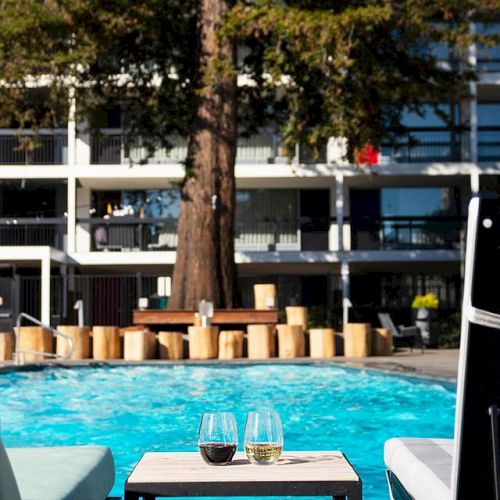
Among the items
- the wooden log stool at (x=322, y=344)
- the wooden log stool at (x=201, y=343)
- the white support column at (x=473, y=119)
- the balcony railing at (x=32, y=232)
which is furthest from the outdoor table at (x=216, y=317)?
the white support column at (x=473, y=119)

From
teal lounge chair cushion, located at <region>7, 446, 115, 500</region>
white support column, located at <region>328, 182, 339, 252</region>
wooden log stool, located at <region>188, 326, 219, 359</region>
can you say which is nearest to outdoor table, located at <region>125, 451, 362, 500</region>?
teal lounge chair cushion, located at <region>7, 446, 115, 500</region>

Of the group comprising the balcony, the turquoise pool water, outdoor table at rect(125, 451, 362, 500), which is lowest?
the turquoise pool water

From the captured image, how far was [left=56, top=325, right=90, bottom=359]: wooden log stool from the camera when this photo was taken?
1705cm

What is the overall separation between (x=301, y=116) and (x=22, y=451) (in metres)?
17.7

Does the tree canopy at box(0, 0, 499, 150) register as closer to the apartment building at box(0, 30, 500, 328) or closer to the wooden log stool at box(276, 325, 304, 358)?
the wooden log stool at box(276, 325, 304, 358)

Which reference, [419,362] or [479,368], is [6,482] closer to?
[479,368]

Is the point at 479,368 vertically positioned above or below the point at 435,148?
below

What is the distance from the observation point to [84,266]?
30016mm

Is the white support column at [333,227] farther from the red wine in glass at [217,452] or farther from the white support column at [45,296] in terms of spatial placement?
the red wine in glass at [217,452]

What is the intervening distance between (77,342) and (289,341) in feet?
12.3

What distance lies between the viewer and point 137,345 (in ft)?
55.3

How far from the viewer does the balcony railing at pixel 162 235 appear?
29.0 metres

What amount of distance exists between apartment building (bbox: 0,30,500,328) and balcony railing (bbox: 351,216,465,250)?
4cm

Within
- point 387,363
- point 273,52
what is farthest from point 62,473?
point 273,52
